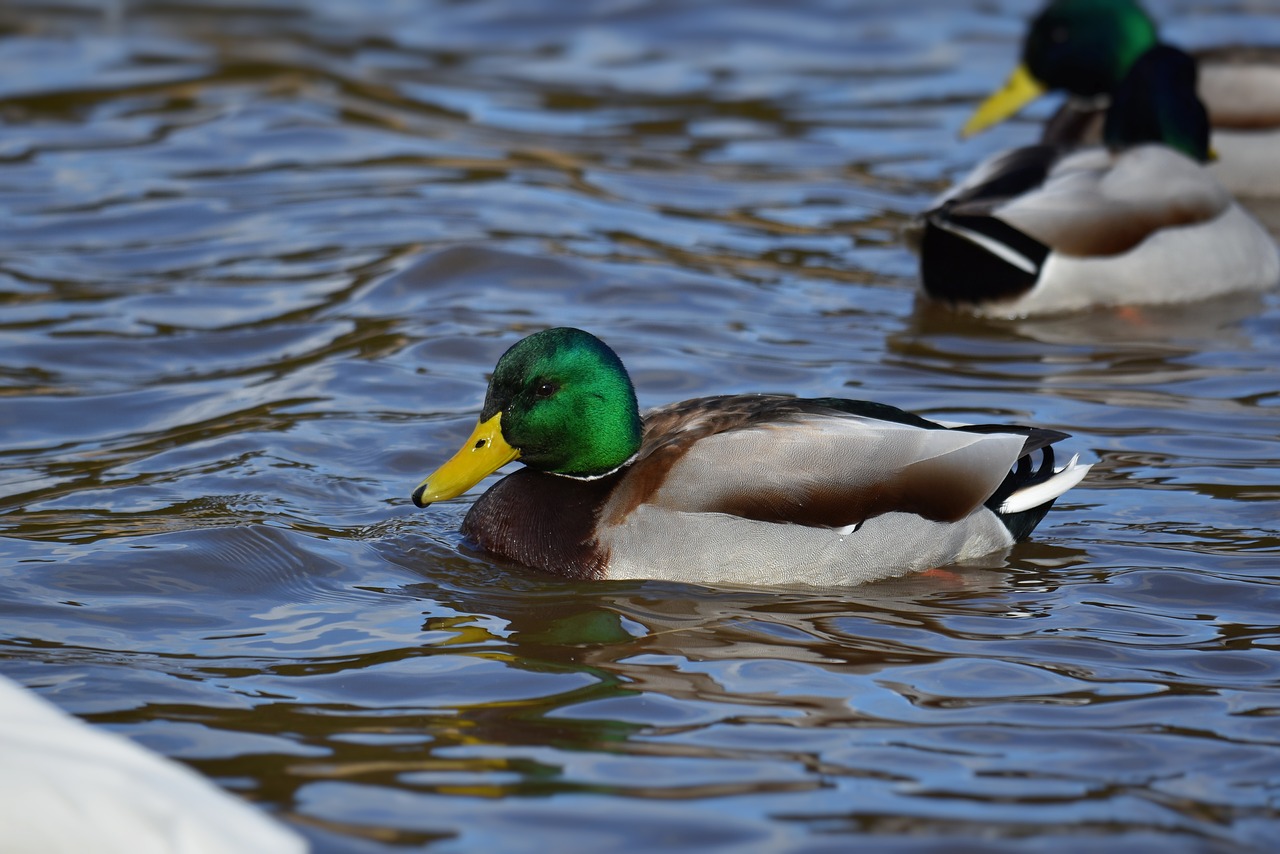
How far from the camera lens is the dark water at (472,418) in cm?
422

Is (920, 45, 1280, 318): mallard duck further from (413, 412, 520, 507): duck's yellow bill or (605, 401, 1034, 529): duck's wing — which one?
(413, 412, 520, 507): duck's yellow bill

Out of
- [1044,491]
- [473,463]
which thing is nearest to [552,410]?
[473,463]

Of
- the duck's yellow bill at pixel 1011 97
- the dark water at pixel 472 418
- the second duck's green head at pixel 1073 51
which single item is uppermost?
the second duck's green head at pixel 1073 51

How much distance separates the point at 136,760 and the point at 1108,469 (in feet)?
13.0

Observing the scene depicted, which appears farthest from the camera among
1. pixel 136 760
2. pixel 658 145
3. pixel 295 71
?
pixel 295 71

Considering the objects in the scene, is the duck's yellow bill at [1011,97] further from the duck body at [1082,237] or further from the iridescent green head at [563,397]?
the iridescent green head at [563,397]

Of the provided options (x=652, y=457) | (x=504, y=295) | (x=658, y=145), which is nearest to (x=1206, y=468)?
(x=652, y=457)

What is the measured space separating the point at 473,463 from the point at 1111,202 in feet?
12.8

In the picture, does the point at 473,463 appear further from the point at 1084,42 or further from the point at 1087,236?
the point at 1084,42

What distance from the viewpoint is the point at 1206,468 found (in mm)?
6504

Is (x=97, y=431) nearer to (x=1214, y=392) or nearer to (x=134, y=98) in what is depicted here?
(x=1214, y=392)

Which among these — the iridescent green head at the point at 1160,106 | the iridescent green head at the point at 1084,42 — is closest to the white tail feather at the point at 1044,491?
the iridescent green head at the point at 1160,106

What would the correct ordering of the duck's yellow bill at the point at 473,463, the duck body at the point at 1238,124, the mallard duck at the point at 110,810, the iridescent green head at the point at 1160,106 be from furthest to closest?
the duck body at the point at 1238,124, the iridescent green head at the point at 1160,106, the duck's yellow bill at the point at 473,463, the mallard duck at the point at 110,810

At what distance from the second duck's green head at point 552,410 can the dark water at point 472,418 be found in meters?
0.34
